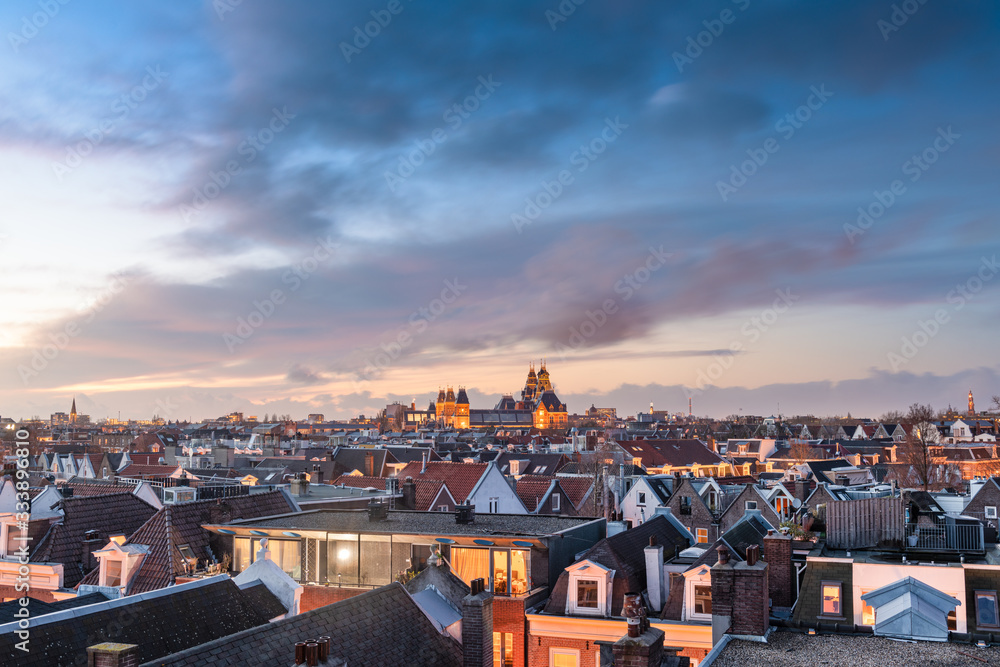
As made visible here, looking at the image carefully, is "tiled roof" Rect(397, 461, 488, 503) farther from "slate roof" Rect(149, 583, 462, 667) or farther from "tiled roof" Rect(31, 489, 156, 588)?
"slate roof" Rect(149, 583, 462, 667)

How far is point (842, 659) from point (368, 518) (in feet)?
69.7

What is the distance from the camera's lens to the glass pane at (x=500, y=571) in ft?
94.6

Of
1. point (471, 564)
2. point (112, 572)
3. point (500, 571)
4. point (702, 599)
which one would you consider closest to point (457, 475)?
point (471, 564)

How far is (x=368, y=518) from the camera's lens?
33750 mm

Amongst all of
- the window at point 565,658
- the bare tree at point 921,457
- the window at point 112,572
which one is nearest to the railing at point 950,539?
the window at point 565,658

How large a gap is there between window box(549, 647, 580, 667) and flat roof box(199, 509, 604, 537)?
13.6ft

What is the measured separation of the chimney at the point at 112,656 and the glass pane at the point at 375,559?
55.0ft

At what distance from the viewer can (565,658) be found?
26.8m

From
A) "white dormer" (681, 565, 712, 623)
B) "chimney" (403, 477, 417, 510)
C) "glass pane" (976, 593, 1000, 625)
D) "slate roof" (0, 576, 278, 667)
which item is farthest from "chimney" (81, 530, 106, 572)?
"glass pane" (976, 593, 1000, 625)

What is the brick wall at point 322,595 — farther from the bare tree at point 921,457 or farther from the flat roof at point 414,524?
the bare tree at point 921,457

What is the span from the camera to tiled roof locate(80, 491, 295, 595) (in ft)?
92.7

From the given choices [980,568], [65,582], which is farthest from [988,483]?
[65,582]

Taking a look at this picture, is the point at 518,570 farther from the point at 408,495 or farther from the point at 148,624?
the point at 408,495

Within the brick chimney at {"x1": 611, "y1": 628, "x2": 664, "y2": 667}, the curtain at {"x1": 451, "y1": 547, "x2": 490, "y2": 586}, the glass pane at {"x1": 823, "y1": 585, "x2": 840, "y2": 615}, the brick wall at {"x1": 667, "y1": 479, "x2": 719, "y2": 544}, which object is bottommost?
the brick wall at {"x1": 667, "y1": 479, "x2": 719, "y2": 544}
